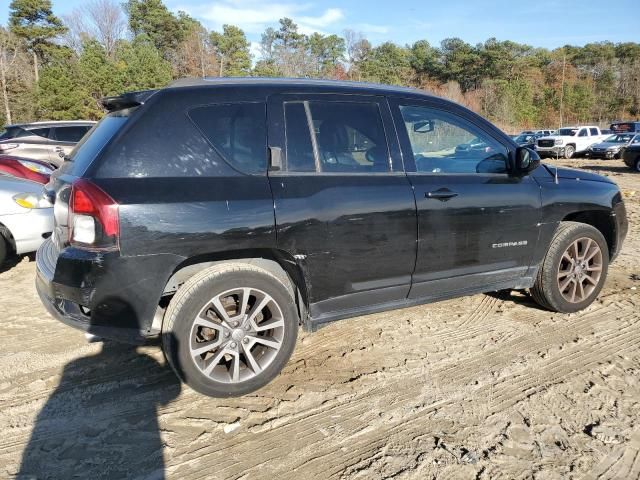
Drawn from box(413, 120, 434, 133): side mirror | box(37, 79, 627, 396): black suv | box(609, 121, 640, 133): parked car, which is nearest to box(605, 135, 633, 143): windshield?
box(609, 121, 640, 133): parked car

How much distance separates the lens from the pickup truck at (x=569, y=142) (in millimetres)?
25453

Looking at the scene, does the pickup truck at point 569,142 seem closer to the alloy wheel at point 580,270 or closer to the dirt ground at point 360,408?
the alloy wheel at point 580,270

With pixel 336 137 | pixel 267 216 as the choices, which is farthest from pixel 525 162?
pixel 267 216

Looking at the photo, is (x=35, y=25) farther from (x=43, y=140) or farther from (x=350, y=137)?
(x=350, y=137)

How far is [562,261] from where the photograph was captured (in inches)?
160

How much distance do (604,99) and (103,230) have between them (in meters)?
72.3

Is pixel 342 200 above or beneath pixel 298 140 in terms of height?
beneath

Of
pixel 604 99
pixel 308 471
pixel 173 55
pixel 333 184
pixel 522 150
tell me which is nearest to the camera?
pixel 308 471

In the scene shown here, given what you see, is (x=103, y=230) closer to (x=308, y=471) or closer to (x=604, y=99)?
(x=308, y=471)

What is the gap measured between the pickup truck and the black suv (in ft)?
80.5

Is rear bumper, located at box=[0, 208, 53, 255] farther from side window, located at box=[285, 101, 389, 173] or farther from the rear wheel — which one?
side window, located at box=[285, 101, 389, 173]

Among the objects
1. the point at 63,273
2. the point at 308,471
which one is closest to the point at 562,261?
the point at 308,471

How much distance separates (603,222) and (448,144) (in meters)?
1.88

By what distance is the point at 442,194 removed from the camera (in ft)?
10.9
